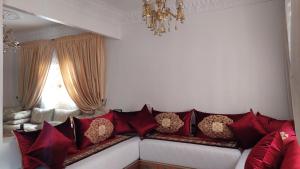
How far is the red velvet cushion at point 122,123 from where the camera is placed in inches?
145

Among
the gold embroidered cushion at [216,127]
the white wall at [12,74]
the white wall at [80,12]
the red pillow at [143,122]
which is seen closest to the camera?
the white wall at [80,12]

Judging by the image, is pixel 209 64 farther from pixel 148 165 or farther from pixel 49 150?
pixel 49 150

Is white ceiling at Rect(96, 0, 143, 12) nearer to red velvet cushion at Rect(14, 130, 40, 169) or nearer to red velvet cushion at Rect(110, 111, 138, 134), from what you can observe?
red velvet cushion at Rect(110, 111, 138, 134)

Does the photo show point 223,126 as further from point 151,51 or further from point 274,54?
point 151,51

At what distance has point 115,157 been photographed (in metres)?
2.89

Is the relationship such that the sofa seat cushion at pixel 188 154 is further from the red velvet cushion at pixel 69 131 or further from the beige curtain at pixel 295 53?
the beige curtain at pixel 295 53

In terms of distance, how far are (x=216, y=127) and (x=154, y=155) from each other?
0.97 metres

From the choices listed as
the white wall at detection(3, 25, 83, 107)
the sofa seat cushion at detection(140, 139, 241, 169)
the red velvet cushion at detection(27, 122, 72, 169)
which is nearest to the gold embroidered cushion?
the sofa seat cushion at detection(140, 139, 241, 169)

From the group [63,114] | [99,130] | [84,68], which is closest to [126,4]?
[84,68]

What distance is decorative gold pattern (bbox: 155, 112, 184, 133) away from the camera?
3484 mm

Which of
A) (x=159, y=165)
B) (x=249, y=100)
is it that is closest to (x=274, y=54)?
(x=249, y=100)

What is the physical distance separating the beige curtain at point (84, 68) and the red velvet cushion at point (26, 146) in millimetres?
2084

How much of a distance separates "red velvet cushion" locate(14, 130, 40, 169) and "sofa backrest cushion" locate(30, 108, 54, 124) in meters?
2.69

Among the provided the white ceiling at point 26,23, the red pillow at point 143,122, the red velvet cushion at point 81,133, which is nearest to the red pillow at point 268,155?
the red pillow at point 143,122
